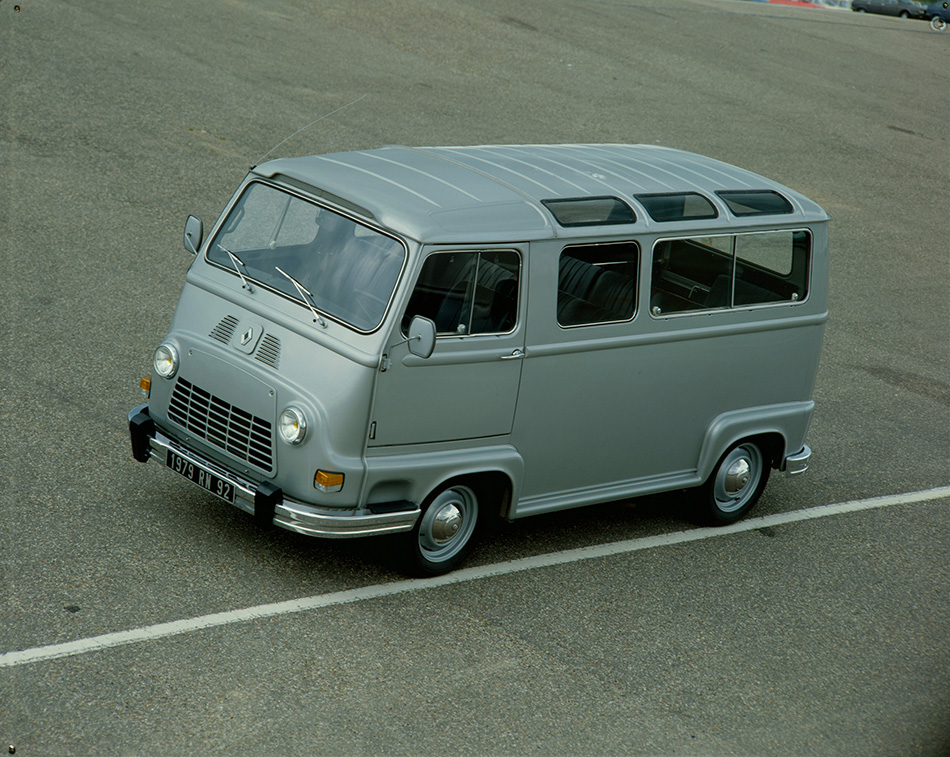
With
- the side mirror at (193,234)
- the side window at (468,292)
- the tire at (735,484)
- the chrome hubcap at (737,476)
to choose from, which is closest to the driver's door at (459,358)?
the side window at (468,292)

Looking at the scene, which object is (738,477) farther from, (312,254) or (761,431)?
(312,254)

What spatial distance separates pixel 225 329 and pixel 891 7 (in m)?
36.4

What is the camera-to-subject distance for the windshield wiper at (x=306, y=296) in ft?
20.1

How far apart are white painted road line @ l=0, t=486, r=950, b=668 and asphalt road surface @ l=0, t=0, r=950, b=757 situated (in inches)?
0.9

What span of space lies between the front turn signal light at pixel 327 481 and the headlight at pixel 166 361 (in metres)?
→ 1.23

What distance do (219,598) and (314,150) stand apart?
9.97 m

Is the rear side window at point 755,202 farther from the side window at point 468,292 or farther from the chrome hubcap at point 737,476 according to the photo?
the side window at point 468,292

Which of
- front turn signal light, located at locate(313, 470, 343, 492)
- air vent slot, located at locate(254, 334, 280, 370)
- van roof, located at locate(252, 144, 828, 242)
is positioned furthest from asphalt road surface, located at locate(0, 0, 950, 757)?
van roof, located at locate(252, 144, 828, 242)

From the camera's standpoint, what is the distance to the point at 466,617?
20.6ft

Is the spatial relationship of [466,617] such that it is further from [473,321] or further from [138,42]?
[138,42]

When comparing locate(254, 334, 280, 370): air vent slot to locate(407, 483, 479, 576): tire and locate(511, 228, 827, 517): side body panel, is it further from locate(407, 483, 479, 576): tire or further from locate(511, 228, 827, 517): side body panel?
locate(511, 228, 827, 517): side body panel

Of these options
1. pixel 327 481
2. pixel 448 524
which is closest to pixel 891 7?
pixel 448 524

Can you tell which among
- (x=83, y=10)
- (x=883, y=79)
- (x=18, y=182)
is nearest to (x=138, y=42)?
(x=83, y=10)

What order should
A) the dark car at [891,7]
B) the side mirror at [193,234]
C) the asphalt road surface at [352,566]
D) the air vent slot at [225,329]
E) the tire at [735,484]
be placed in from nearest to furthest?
the asphalt road surface at [352,566] < the air vent slot at [225,329] < the side mirror at [193,234] < the tire at [735,484] < the dark car at [891,7]
